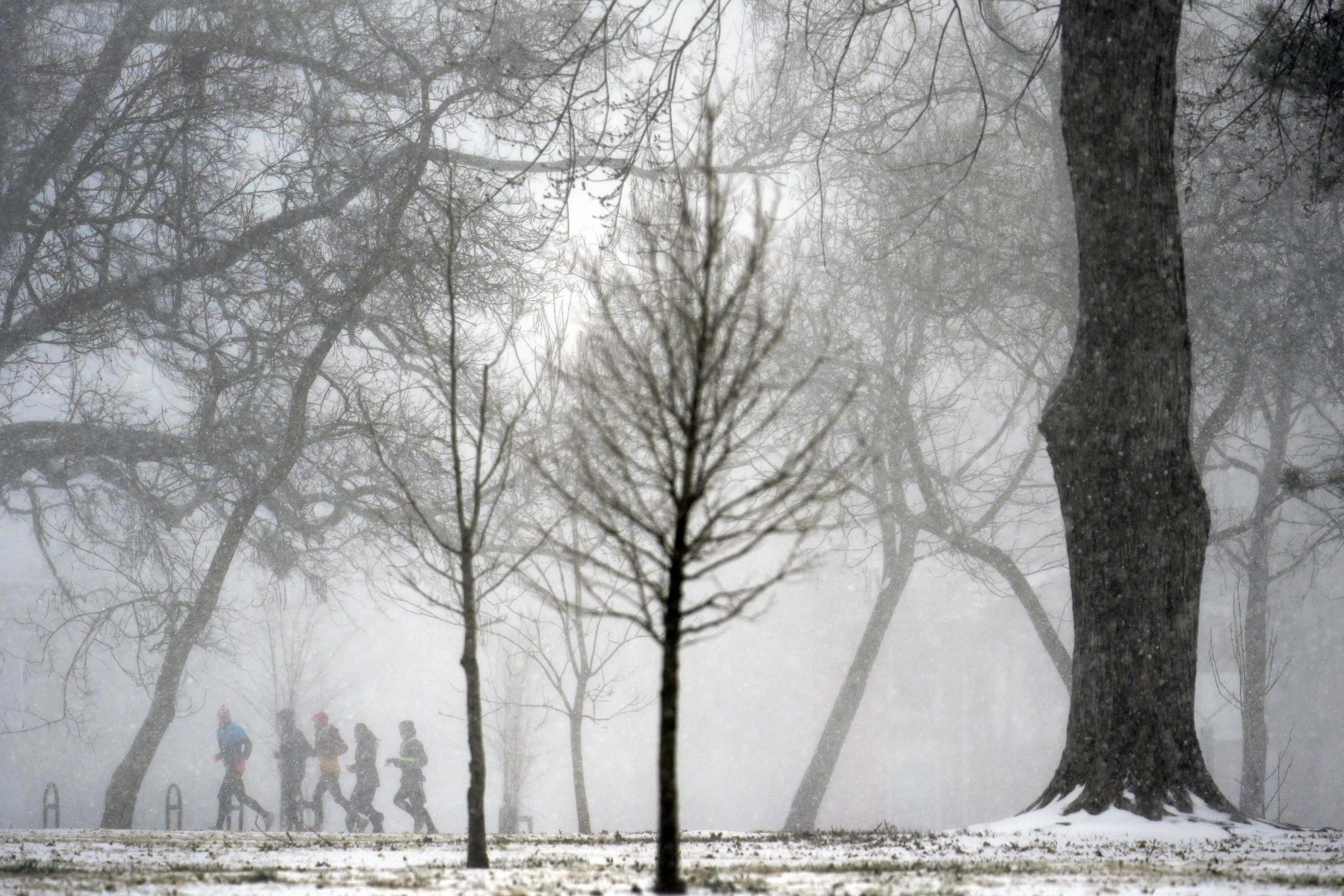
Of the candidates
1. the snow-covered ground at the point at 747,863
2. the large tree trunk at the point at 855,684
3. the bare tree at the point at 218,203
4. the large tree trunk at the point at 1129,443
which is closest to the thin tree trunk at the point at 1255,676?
the large tree trunk at the point at 855,684

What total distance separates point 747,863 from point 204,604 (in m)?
9.62

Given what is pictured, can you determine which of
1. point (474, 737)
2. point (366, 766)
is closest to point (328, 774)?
point (366, 766)

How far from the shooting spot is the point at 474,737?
4289mm

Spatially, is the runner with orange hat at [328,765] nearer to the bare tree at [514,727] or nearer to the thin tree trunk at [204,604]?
the thin tree trunk at [204,604]

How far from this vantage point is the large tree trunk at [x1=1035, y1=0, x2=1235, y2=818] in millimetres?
6383

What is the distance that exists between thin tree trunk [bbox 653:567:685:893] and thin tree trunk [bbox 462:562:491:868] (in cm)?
129

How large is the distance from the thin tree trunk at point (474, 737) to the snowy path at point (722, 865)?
14 cm

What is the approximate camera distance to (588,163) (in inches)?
318

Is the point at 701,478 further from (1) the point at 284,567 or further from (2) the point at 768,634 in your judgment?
(2) the point at 768,634

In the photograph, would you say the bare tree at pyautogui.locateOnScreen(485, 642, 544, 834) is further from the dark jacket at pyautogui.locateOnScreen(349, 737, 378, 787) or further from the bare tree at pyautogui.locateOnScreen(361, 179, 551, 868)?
the bare tree at pyautogui.locateOnScreen(361, 179, 551, 868)

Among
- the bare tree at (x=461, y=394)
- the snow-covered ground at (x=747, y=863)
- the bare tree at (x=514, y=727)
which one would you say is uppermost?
the bare tree at (x=461, y=394)

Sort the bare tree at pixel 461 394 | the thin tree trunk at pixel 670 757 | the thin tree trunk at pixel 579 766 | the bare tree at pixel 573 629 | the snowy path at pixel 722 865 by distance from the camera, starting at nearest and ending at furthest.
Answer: the thin tree trunk at pixel 670 757 < the snowy path at pixel 722 865 < the bare tree at pixel 573 629 < the bare tree at pixel 461 394 < the thin tree trunk at pixel 579 766

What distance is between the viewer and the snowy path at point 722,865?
3.35 meters

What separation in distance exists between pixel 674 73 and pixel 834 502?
10.7 meters
